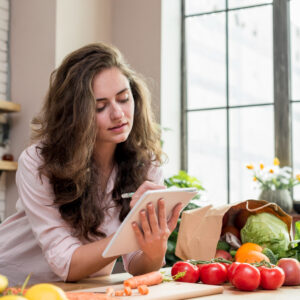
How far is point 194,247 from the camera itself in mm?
1883

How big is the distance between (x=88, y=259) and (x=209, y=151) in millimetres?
2856

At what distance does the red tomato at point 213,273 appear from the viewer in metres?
1.54

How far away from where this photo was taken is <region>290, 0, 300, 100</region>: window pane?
411 cm

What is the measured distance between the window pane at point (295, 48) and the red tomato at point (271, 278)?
2775mm

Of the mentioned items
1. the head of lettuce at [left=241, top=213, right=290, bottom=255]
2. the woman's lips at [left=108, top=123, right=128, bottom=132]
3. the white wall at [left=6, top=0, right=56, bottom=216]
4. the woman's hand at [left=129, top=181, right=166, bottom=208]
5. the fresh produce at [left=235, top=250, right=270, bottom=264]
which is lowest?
the fresh produce at [left=235, top=250, right=270, bottom=264]

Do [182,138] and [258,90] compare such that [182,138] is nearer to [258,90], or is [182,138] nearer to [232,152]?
[232,152]

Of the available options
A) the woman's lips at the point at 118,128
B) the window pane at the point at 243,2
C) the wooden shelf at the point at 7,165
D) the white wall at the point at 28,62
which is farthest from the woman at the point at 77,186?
the window pane at the point at 243,2

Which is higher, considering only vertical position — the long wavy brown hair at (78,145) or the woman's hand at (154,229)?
the long wavy brown hair at (78,145)

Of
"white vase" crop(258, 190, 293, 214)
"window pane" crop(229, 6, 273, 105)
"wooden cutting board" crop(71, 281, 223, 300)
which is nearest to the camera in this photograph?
"wooden cutting board" crop(71, 281, 223, 300)

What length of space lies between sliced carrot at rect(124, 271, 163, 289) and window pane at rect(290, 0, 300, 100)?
2.90 metres

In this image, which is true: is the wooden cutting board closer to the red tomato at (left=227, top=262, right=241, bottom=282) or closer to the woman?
the red tomato at (left=227, top=262, right=241, bottom=282)

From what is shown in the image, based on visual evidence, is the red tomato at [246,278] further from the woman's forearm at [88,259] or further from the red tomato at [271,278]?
the woman's forearm at [88,259]

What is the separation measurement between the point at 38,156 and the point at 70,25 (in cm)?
247

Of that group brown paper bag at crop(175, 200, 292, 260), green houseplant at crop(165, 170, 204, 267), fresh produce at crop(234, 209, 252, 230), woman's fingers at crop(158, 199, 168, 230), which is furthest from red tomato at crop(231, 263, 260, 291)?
green houseplant at crop(165, 170, 204, 267)
